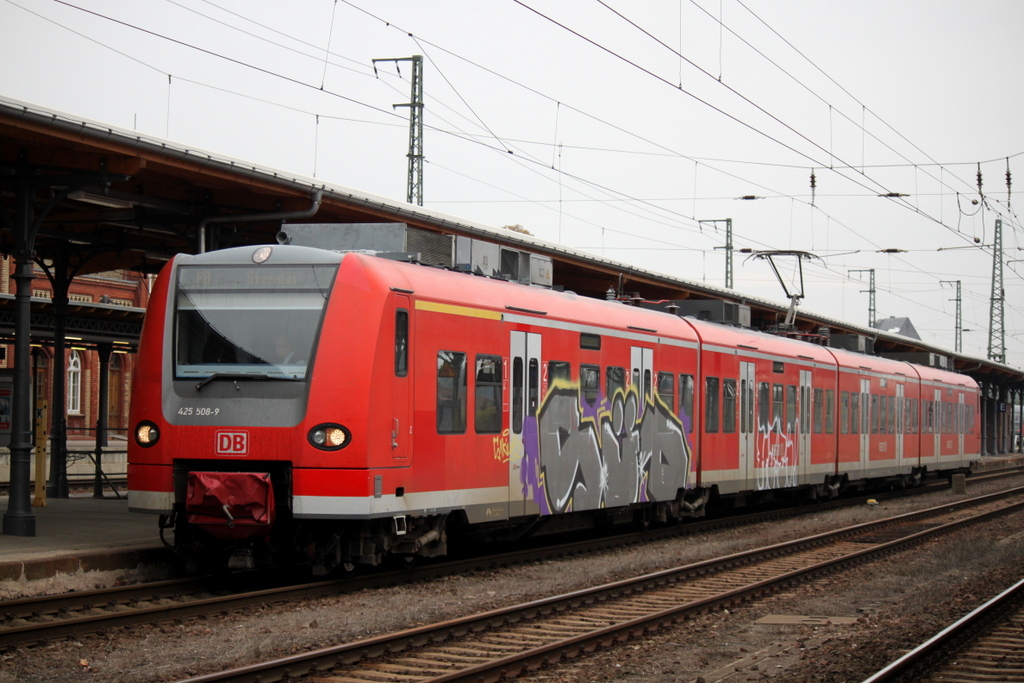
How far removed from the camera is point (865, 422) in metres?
26.2

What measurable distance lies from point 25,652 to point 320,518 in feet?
9.55

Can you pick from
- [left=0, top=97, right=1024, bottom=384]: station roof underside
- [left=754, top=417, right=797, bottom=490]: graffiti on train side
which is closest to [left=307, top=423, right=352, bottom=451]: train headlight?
[left=0, top=97, right=1024, bottom=384]: station roof underside

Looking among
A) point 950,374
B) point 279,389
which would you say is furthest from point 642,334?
point 950,374

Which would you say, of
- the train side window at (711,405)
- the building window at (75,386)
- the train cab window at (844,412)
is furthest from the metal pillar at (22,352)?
the building window at (75,386)

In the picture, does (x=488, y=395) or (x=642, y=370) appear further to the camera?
(x=642, y=370)

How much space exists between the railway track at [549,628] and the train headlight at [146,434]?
356 cm

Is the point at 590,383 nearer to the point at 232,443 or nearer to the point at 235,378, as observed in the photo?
the point at 235,378

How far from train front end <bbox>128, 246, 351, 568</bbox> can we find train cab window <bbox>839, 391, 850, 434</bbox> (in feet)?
53.6

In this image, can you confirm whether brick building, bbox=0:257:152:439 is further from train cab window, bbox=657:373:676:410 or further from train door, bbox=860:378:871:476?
train cab window, bbox=657:373:676:410

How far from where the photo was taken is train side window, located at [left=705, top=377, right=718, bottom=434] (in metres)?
18.1

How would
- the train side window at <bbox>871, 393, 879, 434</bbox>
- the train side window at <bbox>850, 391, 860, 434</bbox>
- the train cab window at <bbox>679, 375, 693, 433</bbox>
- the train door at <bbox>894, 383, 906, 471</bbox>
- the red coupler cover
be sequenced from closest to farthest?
1. the red coupler cover
2. the train cab window at <bbox>679, 375, 693, 433</bbox>
3. the train side window at <bbox>850, 391, 860, 434</bbox>
4. the train side window at <bbox>871, 393, 879, 434</bbox>
5. the train door at <bbox>894, 383, 906, 471</bbox>

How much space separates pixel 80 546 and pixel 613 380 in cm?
678

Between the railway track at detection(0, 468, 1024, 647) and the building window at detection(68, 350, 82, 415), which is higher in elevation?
the building window at detection(68, 350, 82, 415)

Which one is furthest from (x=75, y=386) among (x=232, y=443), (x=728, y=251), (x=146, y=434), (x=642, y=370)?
(x=232, y=443)
